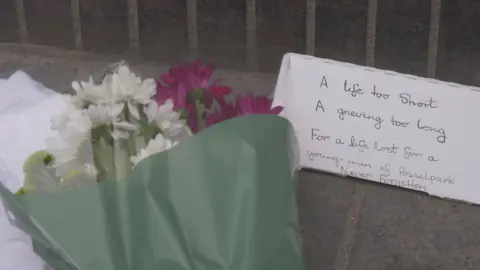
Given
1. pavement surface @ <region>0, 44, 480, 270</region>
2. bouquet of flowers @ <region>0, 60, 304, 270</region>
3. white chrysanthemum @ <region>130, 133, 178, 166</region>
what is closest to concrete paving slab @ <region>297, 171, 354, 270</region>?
pavement surface @ <region>0, 44, 480, 270</region>

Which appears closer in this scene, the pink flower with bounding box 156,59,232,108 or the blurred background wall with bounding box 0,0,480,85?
the pink flower with bounding box 156,59,232,108

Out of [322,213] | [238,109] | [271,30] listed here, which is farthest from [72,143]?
[271,30]

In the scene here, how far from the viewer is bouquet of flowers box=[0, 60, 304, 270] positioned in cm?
70

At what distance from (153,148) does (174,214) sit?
0.07 metres

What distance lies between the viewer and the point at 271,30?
1.45 metres

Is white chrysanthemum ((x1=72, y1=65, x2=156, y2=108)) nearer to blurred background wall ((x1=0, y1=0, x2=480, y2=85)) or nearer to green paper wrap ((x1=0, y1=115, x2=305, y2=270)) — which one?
green paper wrap ((x1=0, y1=115, x2=305, y2=270))

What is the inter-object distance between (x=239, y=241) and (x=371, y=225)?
0.39m

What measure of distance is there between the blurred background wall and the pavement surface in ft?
1.11

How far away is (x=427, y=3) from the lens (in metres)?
1.34

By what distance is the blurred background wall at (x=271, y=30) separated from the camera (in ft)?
4.48

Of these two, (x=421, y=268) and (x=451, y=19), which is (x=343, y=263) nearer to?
(x=421, y=268)

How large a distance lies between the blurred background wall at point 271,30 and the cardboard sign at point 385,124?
276 millimetres

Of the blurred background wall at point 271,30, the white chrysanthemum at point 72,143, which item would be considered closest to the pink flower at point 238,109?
the white chrysanthemum at point 72,143

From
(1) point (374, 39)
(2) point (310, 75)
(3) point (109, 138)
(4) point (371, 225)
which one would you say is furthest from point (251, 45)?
(3) point (109, 138)
